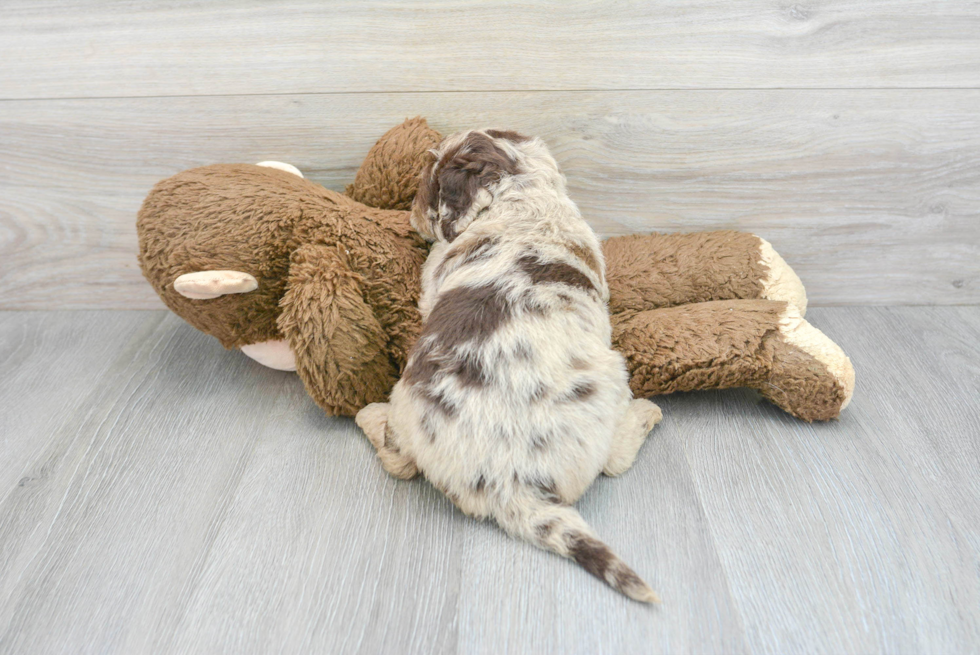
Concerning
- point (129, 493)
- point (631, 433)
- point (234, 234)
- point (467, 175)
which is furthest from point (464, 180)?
point (129, 493)

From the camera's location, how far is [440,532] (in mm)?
1446

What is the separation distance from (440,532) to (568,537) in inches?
11.2

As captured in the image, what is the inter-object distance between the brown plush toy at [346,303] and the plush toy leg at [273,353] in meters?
0.03

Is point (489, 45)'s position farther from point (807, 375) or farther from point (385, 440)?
point (807, 375)

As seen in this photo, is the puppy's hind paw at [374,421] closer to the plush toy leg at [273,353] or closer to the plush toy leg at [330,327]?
the plush toy leg at [330,327]

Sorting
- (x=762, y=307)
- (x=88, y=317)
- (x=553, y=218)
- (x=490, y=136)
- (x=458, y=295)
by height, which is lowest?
(x=88, y=317)

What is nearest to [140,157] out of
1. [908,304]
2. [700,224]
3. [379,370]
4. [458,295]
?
[379,370]

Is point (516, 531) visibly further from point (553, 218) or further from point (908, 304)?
point (908, 304)

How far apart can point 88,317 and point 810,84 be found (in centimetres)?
229

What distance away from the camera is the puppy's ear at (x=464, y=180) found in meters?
1.56

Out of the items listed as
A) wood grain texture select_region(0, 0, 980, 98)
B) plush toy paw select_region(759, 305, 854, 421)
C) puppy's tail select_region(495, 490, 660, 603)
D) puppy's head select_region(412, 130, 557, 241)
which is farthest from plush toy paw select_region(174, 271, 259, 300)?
plush toy paw select_region(759, 305, 854, 421)

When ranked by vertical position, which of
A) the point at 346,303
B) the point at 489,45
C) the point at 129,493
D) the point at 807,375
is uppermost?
the point at 489,45

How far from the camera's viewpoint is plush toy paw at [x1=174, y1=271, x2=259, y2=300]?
1618mm

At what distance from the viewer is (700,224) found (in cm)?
204
